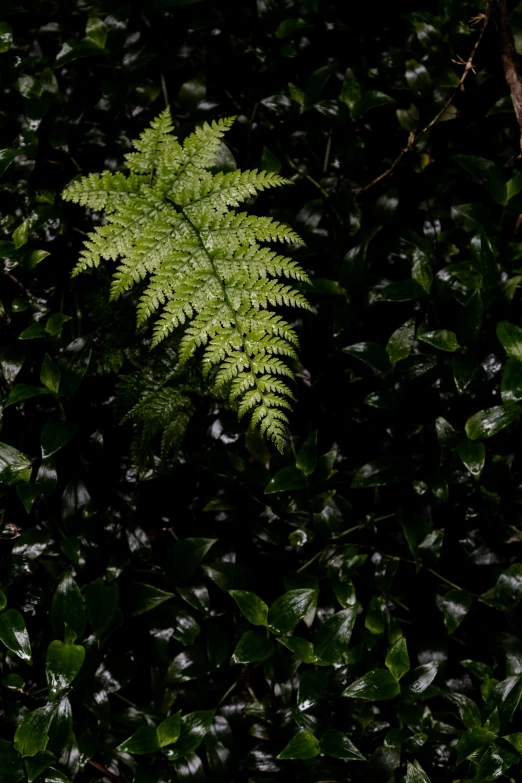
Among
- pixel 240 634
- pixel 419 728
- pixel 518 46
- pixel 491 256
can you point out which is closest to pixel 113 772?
pixel 240 634

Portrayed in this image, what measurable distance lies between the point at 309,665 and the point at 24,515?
1.53m

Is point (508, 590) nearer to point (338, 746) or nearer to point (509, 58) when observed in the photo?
point (338, 746)

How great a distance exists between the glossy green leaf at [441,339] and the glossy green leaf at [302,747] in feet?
5.82

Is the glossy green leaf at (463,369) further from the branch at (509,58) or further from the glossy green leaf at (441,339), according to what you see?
the branch at (509,58)

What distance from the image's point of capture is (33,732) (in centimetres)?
235

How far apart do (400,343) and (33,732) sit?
2285 mm

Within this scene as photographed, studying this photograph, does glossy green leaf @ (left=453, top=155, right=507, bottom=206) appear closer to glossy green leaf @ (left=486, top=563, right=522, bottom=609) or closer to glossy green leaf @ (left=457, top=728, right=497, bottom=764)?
glossy green leaf @ (left=486, top=563, right=522, bottom=609)

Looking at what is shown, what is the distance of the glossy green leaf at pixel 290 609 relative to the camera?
252 cm

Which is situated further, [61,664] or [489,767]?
[61,664]

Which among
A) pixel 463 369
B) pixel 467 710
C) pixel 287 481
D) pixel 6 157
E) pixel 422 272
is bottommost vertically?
pixel 467 710

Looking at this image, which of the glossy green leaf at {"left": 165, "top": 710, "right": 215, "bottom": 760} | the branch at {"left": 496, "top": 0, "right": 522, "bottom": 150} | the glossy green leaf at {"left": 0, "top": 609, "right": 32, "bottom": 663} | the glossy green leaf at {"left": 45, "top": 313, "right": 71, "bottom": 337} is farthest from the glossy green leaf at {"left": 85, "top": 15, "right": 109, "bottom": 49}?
the glossy green leaf at {"left": 165, "top": 710, "right": 215, "bottom": 760}

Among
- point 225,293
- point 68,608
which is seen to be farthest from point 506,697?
point 225,293

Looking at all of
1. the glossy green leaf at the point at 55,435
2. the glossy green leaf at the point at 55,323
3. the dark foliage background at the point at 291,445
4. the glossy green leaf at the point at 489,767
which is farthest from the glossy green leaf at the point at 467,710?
the glossy green leaf at the point at 55,323

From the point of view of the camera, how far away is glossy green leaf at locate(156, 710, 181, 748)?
97.0 inches
